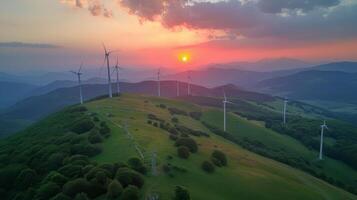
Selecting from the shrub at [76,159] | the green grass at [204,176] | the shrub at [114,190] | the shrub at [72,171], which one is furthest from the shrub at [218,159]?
the shrub at [114,190]

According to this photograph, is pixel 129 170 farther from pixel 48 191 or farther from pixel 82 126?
pixel 82 126

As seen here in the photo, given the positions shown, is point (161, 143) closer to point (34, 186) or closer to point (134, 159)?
point (134, 159)

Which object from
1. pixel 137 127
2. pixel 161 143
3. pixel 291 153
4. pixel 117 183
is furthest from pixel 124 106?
pixel 117 183

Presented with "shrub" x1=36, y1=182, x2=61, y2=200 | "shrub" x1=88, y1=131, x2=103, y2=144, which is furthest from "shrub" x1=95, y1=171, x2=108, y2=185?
"shrub" x1=88, y1=131, x2=103, y2=144

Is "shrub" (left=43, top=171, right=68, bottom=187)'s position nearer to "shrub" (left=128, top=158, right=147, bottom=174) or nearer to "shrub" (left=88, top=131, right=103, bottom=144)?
"shrub" (left=128, top=158, right=147, bottom=174)

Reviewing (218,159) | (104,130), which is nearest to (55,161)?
(104,130)

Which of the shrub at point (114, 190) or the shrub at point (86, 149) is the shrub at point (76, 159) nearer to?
the shrub at point (86, 149)

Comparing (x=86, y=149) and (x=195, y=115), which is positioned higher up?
(x=86, y=149)
